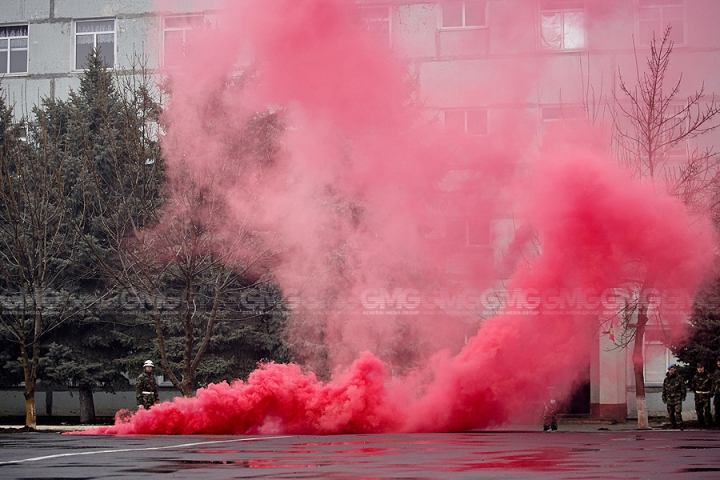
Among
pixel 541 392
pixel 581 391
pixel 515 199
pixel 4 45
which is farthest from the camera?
pixel 4 45

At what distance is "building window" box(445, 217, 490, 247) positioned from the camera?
26406 mm

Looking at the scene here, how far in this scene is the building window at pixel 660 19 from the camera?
89.4 feet

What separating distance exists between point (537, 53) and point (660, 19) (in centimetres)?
372

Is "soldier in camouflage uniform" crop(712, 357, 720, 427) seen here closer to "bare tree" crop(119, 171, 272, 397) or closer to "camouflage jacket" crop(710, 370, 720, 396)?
"camouflage jacket" crop(710, 370, 720, 396)

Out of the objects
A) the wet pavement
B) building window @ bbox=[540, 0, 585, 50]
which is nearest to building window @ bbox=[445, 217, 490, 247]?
building window @ bbox=[540, 0, 585, 50]

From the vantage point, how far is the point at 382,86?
25234 mm

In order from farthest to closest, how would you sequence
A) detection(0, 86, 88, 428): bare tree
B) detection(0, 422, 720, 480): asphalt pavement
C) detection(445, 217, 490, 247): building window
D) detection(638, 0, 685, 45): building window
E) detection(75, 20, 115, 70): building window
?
detection(75, 20, 115, 70): building window, detection(0, 86, 88, 428): bare tree, detection(638, 0, 685, 45): building window, detection(445, 217, 490, 247): building window, detection(0, 422, 720, 480): asphalt pavement

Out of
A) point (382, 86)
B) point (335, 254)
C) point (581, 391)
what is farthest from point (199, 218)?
point (581, 391)

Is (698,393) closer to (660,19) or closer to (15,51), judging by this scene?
(660,19)

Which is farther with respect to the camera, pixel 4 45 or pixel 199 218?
pixel 4 45

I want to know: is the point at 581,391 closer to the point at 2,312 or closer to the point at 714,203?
the point at 714,203

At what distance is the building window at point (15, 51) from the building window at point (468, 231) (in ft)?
59.8

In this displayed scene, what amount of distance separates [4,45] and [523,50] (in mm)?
19607

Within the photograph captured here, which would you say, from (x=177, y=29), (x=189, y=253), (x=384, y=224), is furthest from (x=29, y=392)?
(x=177, y=29)
